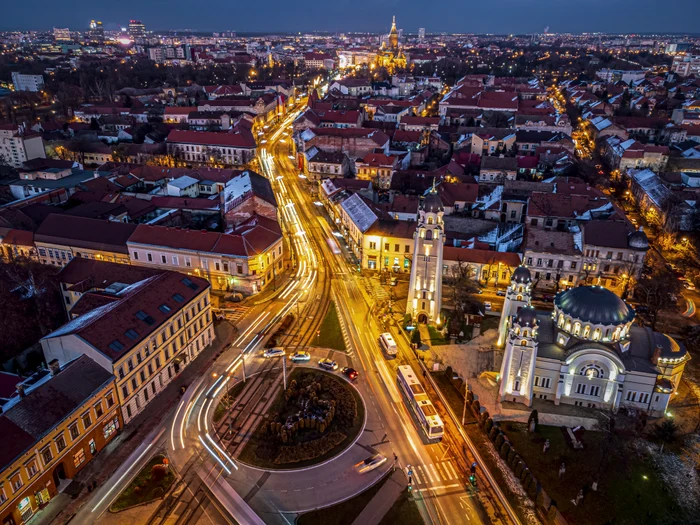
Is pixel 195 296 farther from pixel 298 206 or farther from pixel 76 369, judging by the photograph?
pixel 298 206

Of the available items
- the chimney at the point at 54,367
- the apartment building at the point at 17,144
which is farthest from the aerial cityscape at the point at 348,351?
the apartment building at the point at 17,144

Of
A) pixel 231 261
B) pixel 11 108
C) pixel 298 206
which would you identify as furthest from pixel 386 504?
pixel 11 108

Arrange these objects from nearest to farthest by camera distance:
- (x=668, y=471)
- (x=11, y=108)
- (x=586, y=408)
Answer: (x=668, y=471) < (x=586, y=408) < (x=11, y=108)

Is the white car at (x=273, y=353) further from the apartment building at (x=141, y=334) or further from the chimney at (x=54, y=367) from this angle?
the chimney at (x=54, y=367)

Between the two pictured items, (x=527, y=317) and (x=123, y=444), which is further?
(x=527, y=317)

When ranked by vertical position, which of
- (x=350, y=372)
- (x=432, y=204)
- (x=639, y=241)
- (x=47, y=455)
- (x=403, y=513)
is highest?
(x=432, y=204)

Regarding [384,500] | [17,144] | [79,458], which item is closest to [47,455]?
[79,458]

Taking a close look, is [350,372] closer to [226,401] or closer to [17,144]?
[226,401]
